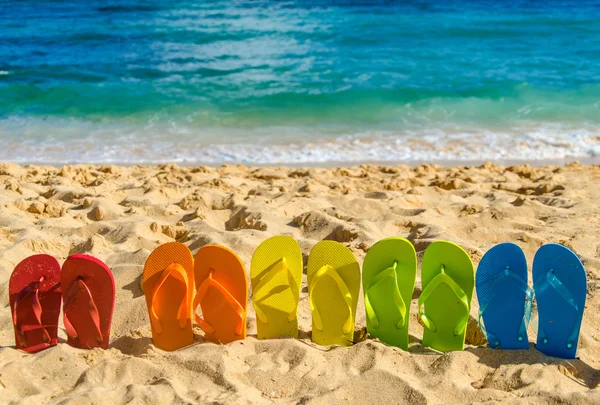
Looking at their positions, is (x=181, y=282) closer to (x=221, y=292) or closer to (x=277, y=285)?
(x=221, y=292)

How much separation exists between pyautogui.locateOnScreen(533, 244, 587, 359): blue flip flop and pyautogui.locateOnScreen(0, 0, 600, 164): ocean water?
3821 millimetres

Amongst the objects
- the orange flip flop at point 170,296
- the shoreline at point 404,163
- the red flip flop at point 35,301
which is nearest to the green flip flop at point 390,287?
the orange flip flop at point 170,296

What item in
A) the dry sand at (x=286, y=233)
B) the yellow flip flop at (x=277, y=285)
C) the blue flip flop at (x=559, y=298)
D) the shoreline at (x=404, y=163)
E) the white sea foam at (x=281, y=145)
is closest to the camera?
the dry sand at (x=286, y=233)

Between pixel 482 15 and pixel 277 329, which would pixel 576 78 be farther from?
pixel 277 329

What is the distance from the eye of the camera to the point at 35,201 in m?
3.98

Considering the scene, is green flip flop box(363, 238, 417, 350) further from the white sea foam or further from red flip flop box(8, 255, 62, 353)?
the white sea foam

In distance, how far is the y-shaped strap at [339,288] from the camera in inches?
92.8

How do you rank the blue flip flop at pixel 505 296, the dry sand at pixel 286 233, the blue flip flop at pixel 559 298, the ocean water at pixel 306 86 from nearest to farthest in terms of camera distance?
the dry sand at pixel 286 233, the blue flip flop at pixel 559 298, the blue flip flop at pixel 505 296, the ocean water at pixel 306 86

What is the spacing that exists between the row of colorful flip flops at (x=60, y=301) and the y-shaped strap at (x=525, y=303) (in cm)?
145

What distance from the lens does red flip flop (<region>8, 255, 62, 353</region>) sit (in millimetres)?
2357

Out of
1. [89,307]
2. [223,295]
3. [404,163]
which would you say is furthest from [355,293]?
[404,163]

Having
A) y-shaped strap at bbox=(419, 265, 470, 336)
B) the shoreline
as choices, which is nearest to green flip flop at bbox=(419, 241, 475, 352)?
y-shaped strap at bbox=(419, 265, 470, 336)

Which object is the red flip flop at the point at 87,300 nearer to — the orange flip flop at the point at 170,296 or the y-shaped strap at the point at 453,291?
the orange flip flop at the point at 170,296

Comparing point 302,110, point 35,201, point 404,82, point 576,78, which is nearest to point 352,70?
point 404,82
